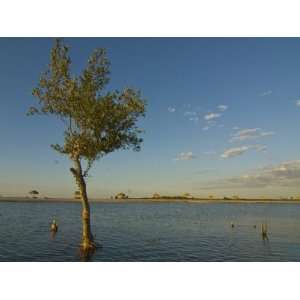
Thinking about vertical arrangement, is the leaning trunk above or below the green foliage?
below

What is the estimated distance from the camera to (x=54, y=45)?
1192 inches

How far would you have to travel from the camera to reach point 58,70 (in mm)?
30516

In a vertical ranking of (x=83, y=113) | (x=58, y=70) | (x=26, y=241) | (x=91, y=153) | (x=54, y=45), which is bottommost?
(x=26, y=241)

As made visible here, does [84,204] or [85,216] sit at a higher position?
[84,204]

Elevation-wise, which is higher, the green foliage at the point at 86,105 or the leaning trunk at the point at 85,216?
the green foliage at the point at 86,105
